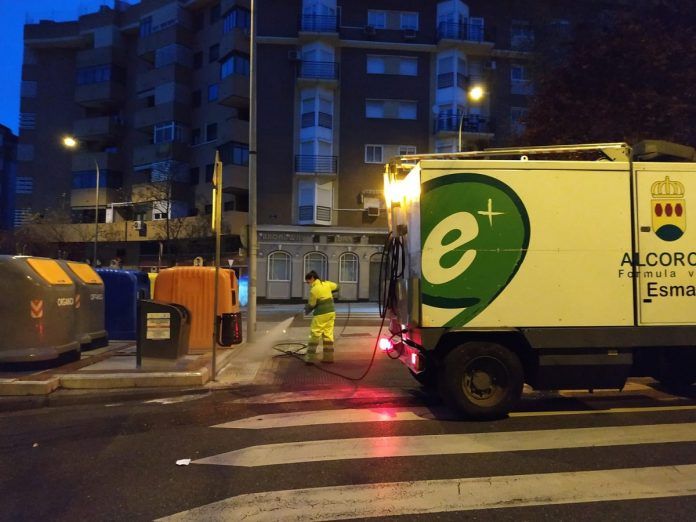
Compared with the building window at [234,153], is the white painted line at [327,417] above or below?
below

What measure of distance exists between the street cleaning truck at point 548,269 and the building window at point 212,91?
123 feet

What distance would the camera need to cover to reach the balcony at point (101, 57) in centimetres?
4556

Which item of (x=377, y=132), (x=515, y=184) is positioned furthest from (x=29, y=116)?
(x=515, y=184)

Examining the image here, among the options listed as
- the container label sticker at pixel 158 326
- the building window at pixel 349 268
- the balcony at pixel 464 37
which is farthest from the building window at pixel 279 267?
the container label sticker at pixel 158 326

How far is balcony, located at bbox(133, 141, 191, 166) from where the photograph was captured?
40.7 m

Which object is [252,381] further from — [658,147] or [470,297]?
[658,147]

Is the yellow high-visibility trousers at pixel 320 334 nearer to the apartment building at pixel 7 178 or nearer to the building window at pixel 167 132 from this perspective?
the building window at pixel 167 132

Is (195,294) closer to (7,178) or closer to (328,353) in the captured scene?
(328,353)

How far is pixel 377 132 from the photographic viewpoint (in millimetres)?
36219

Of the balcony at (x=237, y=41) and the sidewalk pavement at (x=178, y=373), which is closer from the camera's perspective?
the sidewalk pavement at (x=178, y=373)

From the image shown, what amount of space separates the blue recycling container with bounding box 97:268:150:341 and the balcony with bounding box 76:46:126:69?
131ft

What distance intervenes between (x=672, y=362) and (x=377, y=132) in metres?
31.2

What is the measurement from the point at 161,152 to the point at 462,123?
72.0 ft

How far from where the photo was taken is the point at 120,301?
12.2 metres
